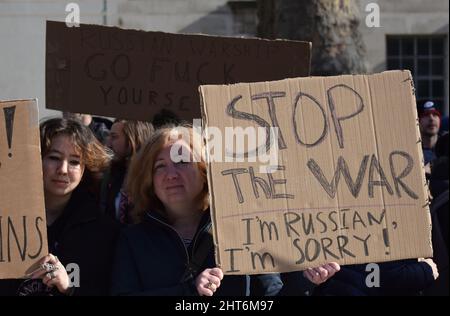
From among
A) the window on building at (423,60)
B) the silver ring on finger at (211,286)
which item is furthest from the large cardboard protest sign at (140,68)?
the window on building at (423,60)

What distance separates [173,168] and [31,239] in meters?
0.51

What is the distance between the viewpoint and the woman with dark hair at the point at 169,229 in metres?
2.93

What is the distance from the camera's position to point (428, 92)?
13.5 meters

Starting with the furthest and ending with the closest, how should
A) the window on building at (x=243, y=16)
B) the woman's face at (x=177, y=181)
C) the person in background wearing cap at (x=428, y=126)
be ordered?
1. the window on building at (x=243, y=16)
2. the person in background wearing cap at (x=428, y=126)
3. the woman's face at (x=177, y=181)

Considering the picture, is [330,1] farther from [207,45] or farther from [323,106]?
[323,106]

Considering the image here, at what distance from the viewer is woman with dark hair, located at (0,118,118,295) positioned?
119 inches

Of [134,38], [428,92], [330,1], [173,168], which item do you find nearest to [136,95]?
[134,38]

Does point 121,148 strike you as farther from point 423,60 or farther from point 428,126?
point 423,60

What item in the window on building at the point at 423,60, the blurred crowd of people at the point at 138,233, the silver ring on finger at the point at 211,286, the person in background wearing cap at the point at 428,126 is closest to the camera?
the silver ring on finger at the point at 211,286

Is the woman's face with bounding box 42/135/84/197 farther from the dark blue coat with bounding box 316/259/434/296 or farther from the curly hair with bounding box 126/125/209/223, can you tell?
the dark blue coat with bounding box 316/259/434/296

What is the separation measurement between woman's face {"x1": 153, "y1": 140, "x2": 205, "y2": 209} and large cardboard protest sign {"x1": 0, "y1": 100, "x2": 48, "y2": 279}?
407 mm

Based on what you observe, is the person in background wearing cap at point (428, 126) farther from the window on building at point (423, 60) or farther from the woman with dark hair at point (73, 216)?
the window on building at point (423, 60)

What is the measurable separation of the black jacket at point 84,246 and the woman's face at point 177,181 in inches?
8.8

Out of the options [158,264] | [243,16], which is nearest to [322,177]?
[158,264]
